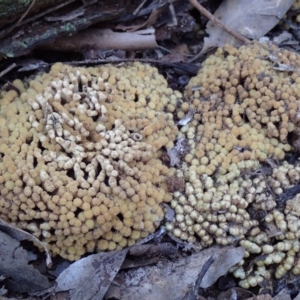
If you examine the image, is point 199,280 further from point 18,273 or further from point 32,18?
point 32,18

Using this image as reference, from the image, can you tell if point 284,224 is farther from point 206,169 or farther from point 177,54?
point 177,54

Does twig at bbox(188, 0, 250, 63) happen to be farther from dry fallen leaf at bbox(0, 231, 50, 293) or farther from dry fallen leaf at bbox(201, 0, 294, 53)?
dry fallen leaf at bbox(0, 231, 50, 293)

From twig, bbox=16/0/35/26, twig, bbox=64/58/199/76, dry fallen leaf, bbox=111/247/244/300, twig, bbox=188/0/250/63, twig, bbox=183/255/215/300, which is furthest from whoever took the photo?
twig, bbox=188/0/250/63

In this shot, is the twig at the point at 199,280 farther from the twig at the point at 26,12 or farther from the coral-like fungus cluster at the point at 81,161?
the twig at the point at 26,12

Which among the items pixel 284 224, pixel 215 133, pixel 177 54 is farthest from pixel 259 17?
pixel 284 224

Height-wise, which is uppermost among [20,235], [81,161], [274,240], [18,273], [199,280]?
[81,161]

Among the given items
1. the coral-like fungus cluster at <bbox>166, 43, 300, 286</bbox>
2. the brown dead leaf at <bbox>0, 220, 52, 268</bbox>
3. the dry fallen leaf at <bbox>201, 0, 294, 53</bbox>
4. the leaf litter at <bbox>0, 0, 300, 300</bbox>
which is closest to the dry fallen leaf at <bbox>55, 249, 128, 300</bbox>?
the leaf litter at <bbox>0, 0, 300, 300</bbox>

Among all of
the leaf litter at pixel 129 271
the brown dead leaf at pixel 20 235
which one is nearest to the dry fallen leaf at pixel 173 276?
the leaf litter at pixel 129 271

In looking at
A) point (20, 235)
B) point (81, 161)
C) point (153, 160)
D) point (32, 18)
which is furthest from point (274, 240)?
point (32, 18)
